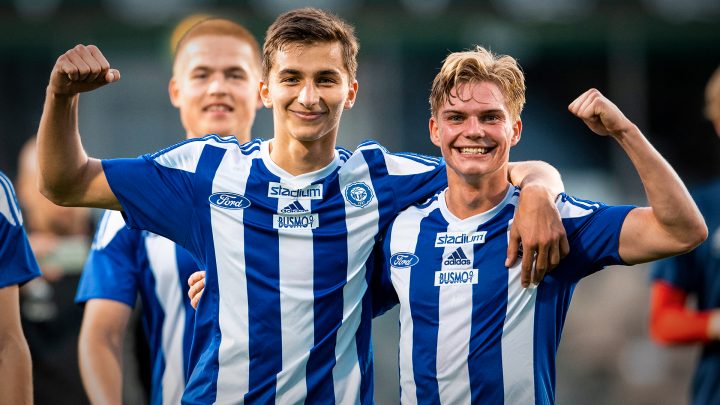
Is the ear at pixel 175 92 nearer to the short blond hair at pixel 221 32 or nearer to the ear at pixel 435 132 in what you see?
the short blond hair at pixel 221 32

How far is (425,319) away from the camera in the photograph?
3.06m

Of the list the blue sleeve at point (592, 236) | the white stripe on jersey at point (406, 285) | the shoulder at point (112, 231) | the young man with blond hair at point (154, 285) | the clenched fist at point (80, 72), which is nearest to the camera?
the clenched fist at point (80, 72)

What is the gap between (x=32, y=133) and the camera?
11.4 meters

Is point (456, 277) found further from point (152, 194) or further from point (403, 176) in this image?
point (152, 194)

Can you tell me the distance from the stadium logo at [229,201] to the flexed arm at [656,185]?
105 centimetres

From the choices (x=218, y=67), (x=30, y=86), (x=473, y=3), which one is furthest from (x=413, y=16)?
(x=218, y=67)

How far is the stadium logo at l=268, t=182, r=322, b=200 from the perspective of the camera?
3.10m

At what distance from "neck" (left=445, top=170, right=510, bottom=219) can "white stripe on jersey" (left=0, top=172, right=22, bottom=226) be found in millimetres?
1409

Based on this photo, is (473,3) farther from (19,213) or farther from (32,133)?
(19,213)

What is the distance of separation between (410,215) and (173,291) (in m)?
1.10

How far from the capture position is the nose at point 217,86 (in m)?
4.00

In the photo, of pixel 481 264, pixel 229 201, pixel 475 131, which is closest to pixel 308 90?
pixel 229 201

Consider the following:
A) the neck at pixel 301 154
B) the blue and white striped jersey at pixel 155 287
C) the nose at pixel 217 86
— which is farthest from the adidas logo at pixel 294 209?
Result: the nose at pixel 217 86

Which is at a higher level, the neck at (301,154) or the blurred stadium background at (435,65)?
the blurred stadium background at (435,65)
